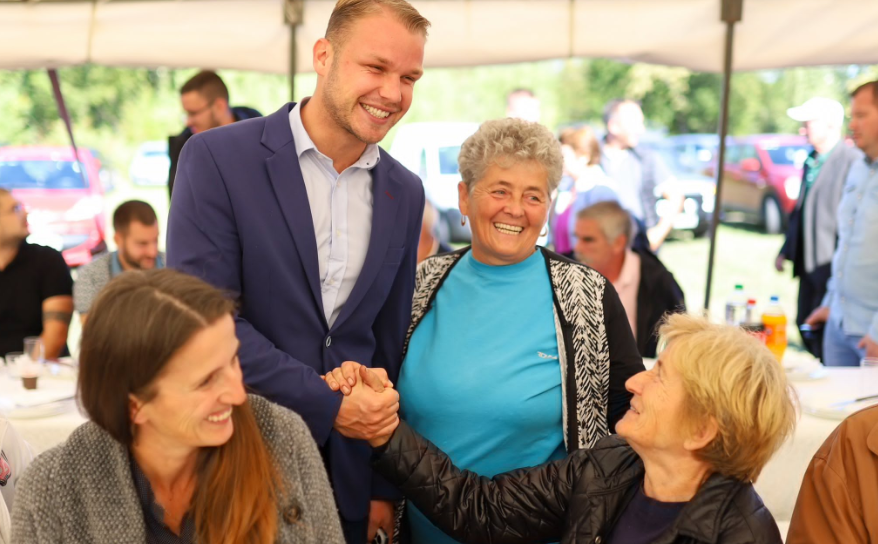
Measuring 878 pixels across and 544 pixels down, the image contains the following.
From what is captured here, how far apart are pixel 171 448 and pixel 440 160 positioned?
34.3 feet

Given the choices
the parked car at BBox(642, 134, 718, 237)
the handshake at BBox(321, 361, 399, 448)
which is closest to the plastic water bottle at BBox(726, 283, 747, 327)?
the handshake at BBox(321, 361, 399, 448)

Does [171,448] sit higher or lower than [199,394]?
lower

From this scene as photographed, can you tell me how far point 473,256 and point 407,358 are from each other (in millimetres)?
338

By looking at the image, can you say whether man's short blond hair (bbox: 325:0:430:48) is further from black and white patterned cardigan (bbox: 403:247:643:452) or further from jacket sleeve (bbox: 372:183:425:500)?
black and white patterned cardigan (bbox: 403:247:643:452)

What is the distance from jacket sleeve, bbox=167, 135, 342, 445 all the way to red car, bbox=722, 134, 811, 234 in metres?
13.2

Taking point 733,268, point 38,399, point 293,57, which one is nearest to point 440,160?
point 733,268

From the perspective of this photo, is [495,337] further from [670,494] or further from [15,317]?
[15,317]

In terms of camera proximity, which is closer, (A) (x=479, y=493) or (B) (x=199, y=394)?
(B) (x=199, y=394)

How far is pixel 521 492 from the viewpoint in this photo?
2.07 meters

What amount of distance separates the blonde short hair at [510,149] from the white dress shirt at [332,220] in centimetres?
37

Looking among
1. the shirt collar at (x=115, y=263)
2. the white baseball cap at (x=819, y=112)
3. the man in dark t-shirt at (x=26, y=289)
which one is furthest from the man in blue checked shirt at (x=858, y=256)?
→ the man in dark t-shirt at (x=26, y=289)

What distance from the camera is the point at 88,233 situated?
38.0 feet

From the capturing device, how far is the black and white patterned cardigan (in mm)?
2211

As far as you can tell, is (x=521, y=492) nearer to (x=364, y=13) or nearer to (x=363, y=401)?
(x=363, y=401)
